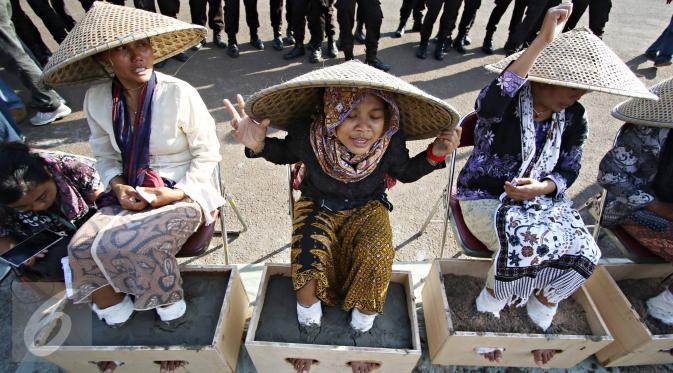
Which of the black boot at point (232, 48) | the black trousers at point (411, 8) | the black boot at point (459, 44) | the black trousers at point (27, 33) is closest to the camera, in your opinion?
the black trousers at point (27, 33)

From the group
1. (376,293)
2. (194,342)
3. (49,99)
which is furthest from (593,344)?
(49,99)

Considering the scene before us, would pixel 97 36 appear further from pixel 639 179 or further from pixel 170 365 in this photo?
pixel 639 179

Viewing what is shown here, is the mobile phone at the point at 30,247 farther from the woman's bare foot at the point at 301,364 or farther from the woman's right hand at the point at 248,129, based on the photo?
the woman's bare foot at the point at 301,364

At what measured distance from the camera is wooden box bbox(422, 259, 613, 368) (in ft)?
6.27

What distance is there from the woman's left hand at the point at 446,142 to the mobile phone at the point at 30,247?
84.8 inches

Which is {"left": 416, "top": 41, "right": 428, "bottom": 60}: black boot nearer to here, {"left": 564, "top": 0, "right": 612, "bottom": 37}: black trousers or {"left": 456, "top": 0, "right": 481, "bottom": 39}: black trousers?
{"left": 456, "top": 0, "right": 481, "bottom": 39}: black trousers

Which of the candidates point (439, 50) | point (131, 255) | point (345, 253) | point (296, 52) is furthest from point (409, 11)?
point (131, 255)

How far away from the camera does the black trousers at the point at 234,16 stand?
5277 millimetres

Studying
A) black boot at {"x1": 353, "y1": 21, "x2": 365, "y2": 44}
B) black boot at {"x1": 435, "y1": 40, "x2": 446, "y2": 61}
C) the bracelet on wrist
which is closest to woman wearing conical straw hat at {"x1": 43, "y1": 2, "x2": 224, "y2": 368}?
the bracelet on wrist

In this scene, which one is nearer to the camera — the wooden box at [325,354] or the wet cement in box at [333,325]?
the wooden box at [325,354]

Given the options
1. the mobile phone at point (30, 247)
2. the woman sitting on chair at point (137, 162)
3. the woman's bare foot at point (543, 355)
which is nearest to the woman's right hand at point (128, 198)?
the woman sitting on chair at point (137, 162)

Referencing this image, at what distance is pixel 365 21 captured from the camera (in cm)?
494

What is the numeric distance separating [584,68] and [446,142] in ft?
2.32

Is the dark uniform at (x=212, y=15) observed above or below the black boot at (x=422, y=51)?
above
